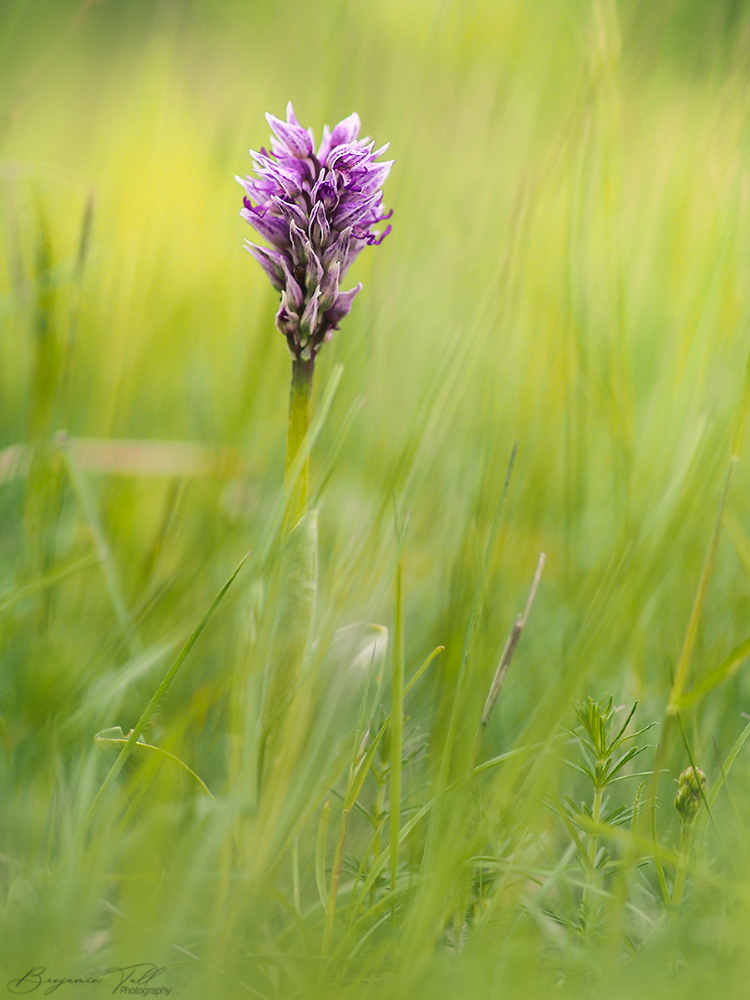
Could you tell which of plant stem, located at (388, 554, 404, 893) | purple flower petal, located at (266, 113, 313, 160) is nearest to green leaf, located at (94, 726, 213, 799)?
plant stem, located at (388, 554, 404, 893)

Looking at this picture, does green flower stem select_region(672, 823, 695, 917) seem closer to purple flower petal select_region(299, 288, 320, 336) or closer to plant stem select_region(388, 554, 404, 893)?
plant stem select_region(388, 554, 404, 893)

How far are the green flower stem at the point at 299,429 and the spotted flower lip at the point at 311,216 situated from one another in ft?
A: 0.07

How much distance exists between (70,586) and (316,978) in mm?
846

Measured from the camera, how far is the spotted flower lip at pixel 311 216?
0.88m

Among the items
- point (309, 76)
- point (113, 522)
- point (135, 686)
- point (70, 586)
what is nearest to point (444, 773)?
point (135, 686)

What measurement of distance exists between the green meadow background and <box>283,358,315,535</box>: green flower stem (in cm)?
4

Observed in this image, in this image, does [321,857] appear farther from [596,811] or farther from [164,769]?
[596,811]

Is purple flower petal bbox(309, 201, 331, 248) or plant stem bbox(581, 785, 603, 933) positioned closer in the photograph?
plant stem bbox(581, 785, 603, 933)

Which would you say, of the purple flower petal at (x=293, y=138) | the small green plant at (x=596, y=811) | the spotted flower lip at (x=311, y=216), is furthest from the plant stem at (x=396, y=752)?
the purple flower petal at (x=293, y=138)

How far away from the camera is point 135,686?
3.28ft

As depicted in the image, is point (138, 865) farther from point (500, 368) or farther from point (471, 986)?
point (500, 368)

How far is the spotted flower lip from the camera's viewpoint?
882 mm

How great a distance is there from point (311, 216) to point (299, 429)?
0.87 feet

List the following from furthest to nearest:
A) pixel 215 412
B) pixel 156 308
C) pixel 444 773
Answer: pixel 156 308 < pixel 215 412 < pixel 444 773
